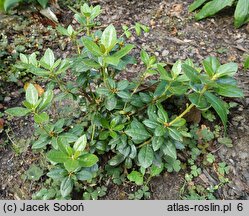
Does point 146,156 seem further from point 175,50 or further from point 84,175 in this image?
point 175,50

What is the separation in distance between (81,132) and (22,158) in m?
0.52

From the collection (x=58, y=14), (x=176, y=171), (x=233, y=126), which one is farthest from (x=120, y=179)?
(x=58, y=14)

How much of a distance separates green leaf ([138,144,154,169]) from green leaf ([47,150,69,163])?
1.36ft

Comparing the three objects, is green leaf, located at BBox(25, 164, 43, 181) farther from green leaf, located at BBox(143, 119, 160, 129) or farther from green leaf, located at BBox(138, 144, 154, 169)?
green leaf, located at BBox(143, 119, 160, 129)

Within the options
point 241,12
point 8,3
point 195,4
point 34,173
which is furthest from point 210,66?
point 8,3

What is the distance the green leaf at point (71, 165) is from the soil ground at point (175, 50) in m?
0.57

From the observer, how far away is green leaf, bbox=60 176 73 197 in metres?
1.58

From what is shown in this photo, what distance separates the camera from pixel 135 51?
2.76 metres

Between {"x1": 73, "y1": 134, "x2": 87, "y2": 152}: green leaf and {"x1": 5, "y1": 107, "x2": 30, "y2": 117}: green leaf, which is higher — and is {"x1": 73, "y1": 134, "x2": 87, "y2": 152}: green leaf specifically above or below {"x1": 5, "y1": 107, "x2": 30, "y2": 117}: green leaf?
below

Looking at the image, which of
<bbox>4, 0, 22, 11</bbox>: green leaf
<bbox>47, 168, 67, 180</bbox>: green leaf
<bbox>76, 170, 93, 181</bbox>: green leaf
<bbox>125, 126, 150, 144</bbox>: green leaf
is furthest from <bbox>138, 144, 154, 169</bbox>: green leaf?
<bbox>4, 0, 22, 11</bbox>: green leaf

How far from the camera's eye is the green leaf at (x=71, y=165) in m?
1.45

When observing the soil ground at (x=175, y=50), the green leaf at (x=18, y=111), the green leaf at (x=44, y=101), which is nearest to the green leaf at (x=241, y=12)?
the soil ground at (x=175, y=50)

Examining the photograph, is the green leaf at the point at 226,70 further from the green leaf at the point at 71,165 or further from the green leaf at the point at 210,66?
the green leaf at the point at 71,165

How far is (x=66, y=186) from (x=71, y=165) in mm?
178
